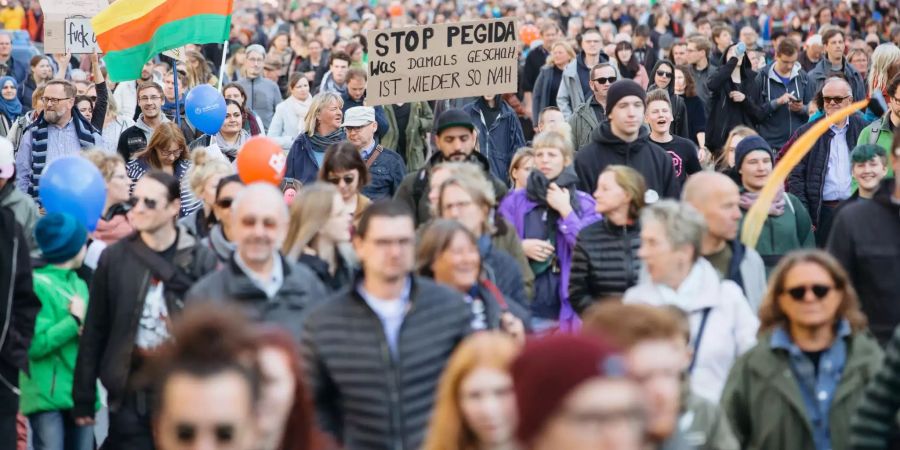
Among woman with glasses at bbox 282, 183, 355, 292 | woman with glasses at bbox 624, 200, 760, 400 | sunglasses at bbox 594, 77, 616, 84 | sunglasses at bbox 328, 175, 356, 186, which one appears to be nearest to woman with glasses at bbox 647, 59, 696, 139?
sunglasses at bbox 594, 77, 616, 84

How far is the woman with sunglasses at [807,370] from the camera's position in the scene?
6160mm

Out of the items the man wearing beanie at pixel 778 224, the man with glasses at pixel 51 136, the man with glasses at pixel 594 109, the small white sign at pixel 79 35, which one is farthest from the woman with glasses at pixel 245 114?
the man wearing beanie at pixel 778 224

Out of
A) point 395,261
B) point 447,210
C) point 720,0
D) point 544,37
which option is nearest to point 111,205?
point 447,210

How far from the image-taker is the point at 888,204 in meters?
7.38

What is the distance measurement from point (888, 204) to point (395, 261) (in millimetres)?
2630

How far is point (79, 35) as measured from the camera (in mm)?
15250

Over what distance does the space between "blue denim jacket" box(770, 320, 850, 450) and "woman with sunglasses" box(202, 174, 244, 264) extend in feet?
9.15

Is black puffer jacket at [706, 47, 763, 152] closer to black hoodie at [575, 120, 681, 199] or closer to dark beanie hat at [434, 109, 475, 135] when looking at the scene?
black hoodie at [575, 120, 681, 199]

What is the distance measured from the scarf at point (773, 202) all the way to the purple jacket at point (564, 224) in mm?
865

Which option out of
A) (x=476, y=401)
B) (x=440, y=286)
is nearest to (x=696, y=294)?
(x=440, y=286)

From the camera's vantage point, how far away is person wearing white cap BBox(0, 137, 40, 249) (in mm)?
8648

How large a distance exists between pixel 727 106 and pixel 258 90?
5.05 metres

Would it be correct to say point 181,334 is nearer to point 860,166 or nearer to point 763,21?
point 860,166

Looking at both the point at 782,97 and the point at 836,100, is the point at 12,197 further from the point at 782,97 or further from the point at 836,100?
the point at 782,97
